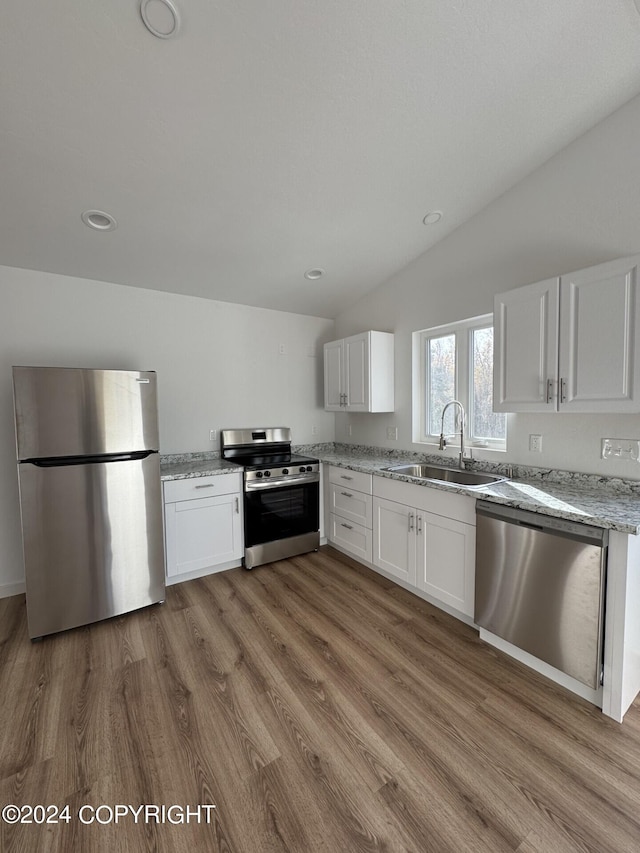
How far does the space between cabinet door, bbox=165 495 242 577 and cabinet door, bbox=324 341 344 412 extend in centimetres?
144

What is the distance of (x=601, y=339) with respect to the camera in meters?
1.83

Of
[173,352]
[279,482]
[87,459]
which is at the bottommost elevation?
[279,482]

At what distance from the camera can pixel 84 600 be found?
2.34 meters

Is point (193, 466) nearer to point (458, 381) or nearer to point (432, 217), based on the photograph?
point (458, 381)

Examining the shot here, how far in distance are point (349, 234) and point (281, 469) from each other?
1.99 m

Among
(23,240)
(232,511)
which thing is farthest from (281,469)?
(23,240)

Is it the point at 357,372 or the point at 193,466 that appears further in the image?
the point at 357,372

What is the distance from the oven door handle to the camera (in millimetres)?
3104

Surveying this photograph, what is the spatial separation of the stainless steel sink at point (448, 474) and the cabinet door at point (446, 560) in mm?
343

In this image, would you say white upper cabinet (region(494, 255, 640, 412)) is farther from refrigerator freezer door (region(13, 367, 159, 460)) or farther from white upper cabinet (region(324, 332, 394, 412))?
refrigerator freezer door (region(13, 367, 159, 460))

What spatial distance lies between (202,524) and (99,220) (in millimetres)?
2256

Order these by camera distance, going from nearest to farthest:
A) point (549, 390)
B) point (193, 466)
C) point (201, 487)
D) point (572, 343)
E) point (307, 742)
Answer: point (307, 742) < point (572, 343) < point (549, 390) < point (201, 487) < point (193, 466)

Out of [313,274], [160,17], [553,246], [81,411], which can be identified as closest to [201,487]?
[81,411]

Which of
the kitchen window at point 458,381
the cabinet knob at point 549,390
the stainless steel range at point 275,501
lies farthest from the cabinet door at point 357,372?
the cabinet knob at point 549,390
